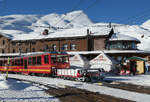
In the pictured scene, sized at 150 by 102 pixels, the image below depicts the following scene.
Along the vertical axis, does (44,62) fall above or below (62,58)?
below

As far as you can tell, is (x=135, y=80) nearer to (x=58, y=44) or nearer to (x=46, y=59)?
(x=46, y=59)

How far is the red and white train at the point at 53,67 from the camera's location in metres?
19.8

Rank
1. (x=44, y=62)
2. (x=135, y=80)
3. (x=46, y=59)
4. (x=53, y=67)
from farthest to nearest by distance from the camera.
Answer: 1. (x=44, y=62)
2. (x=46, y=59)
3. (x=53, y=67)
4. (x=135, y=80)

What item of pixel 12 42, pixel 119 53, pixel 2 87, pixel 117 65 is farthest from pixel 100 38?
pixel 2 87

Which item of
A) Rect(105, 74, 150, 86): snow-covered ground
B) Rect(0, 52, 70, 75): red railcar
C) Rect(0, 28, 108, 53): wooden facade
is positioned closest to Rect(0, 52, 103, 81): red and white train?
Rect(0, 52, 70, 75): red railcar

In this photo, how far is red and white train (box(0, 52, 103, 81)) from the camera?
19.8m

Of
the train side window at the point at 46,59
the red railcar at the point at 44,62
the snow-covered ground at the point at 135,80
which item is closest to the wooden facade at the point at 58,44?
the red railcar at the point at 44,62

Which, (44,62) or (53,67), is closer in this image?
(53,67)

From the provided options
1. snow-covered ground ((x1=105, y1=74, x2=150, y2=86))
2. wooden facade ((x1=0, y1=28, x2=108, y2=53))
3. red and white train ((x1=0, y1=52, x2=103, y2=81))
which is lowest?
snow-covered ground ((x1=105, y1=74, x2=150, y2=86))

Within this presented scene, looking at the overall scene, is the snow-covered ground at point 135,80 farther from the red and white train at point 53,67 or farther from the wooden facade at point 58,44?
the wooden facade at point 58,44

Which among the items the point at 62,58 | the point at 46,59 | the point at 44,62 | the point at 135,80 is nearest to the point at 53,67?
the point at 46,59

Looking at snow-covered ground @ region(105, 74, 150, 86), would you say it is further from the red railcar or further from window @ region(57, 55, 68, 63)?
the red railcar

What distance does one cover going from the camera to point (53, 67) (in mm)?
23406

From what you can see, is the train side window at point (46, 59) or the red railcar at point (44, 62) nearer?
the red railcar at point (44, 62)
